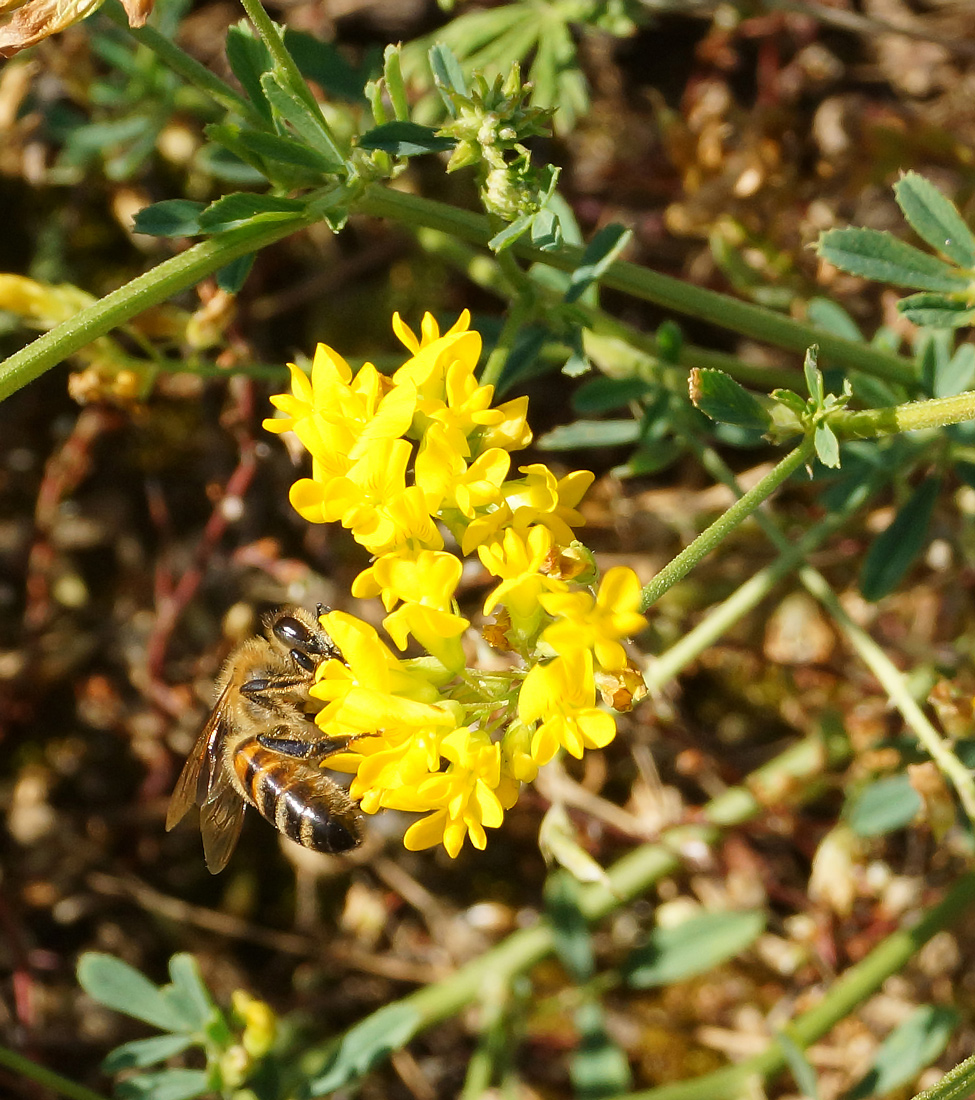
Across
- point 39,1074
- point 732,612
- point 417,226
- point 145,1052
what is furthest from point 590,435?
point 39,1074

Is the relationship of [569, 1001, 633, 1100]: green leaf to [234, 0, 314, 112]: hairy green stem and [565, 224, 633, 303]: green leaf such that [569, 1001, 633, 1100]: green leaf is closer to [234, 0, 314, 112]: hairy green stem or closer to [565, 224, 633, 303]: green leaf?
[565, 224, 633, 303]: green leaf

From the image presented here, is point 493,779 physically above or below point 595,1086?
above

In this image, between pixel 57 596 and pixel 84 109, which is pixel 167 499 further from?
pixel 84 109

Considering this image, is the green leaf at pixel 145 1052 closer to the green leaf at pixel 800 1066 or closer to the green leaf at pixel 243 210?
the green leaf at pixel 800 1066

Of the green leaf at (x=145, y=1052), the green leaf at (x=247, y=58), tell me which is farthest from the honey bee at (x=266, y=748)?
the green leaf at (x=247, y=58)

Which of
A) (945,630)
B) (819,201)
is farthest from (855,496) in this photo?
(819,201)

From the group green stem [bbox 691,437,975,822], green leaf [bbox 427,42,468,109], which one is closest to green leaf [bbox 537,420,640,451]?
green stem [bbox 691,437,975,822]

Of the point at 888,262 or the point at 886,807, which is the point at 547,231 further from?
the point at 886,807
